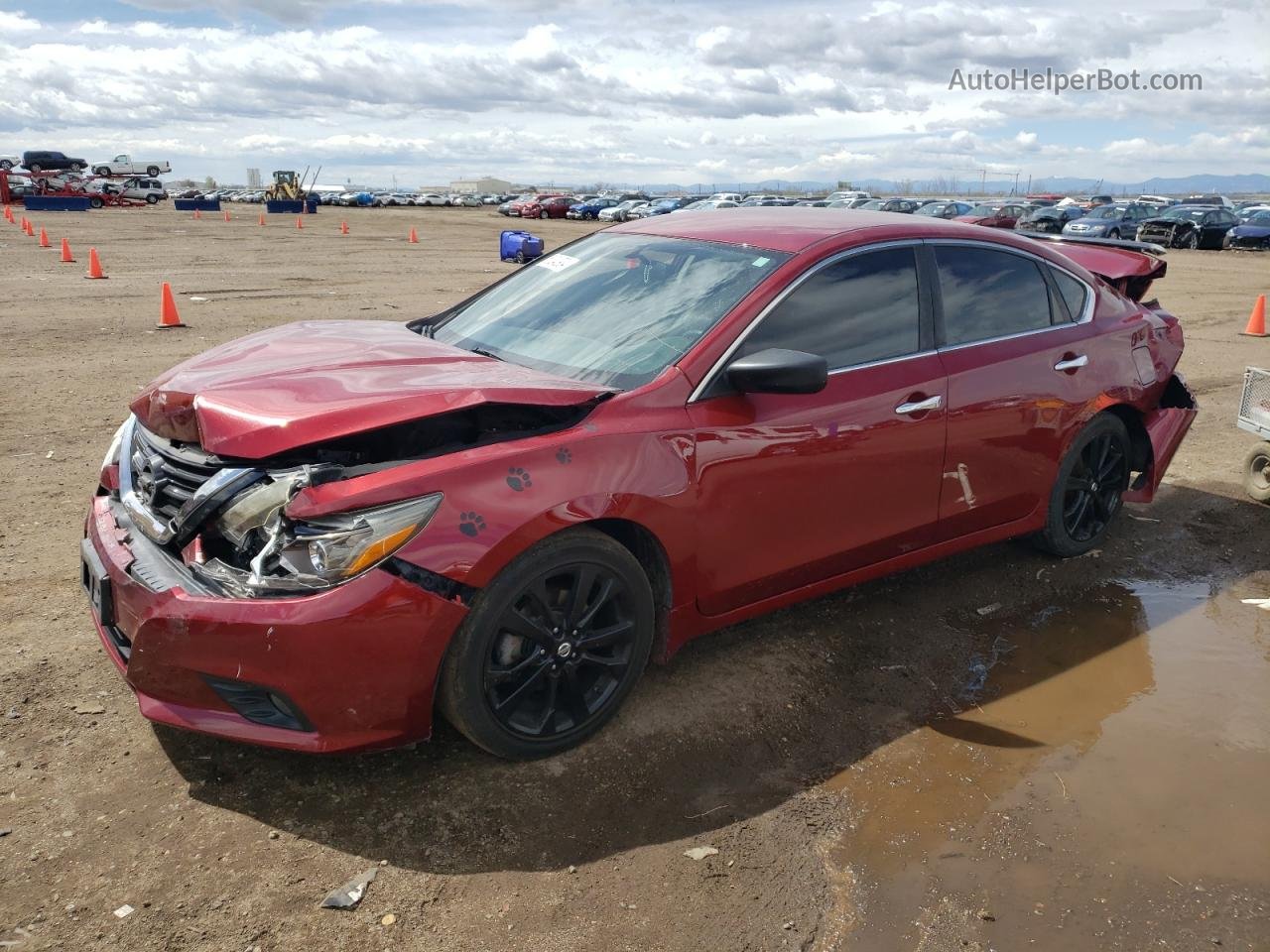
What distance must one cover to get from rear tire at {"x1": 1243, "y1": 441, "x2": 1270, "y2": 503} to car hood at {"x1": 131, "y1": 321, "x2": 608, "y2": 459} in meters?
4.92

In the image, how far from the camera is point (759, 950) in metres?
2.53

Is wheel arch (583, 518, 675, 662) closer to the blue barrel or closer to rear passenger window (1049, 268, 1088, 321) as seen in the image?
rear passenger window (1049, 268, 1088, 321)

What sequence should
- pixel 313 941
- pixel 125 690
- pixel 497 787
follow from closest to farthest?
pixel 313 941 → pixel 497 787 → pixel 125 690

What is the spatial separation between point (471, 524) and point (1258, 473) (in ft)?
18.2

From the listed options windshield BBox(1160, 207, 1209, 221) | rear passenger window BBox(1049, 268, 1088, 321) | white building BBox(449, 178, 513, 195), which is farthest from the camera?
white building BBox(449, 178, 513, 195)

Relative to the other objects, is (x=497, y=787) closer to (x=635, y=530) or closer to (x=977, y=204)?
(x=635, y=530)

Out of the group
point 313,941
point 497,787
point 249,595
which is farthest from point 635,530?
point 313,941

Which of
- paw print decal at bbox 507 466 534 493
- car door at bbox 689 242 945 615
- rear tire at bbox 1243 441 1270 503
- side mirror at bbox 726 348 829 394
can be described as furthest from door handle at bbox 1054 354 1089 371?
paw print decal at bbox 507 466 534 493

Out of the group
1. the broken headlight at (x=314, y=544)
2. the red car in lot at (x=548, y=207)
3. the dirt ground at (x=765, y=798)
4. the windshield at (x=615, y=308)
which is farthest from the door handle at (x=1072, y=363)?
the red car in lot at (x=548, y=207)

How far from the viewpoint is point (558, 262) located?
180 inches

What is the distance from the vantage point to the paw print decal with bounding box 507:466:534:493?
2.96 m

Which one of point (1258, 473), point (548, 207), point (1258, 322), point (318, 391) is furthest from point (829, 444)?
point (548, 207)

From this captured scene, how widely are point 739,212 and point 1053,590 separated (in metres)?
2.43

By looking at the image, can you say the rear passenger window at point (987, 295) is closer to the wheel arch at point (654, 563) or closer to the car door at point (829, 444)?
the car door at point (829, 444)
